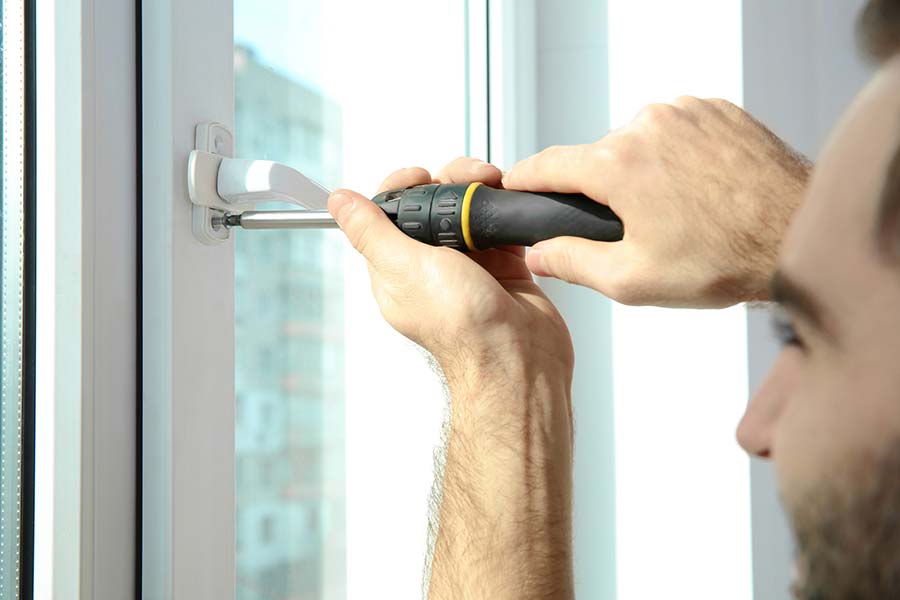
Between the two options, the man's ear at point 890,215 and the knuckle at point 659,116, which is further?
the knuckle at point 659,116

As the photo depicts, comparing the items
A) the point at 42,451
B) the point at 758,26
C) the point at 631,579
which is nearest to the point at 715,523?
the point at 631,579

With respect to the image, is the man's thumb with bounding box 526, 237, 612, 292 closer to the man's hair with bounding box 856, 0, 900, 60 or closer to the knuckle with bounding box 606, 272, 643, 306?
the knuckle with bounding box 606, 272, 643, 306

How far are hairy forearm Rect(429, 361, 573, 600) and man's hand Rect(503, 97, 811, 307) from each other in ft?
0.27

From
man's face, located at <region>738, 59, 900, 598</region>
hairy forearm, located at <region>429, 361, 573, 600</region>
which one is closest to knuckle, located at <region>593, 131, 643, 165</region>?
hairy forearm, located at <region>429, 361, 573, 600</region>

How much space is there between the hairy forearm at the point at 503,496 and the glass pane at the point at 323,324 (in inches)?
8.0

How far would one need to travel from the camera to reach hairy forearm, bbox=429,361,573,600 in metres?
0.51

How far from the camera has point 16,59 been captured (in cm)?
50

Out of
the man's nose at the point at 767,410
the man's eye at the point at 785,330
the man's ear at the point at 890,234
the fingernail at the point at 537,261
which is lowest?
the man's nose at the point at 767,410

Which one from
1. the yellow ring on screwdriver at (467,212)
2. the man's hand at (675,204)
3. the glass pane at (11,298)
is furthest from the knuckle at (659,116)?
the glass pane at (11,298)

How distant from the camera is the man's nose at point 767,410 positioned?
262 mm

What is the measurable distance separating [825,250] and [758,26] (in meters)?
0.88

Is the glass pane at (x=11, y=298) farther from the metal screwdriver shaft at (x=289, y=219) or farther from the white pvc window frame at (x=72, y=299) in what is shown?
the metal screwdriver shaft at (x=289, y=219)

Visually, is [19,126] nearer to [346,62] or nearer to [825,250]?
[346,62]

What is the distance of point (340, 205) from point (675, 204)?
196 mm
